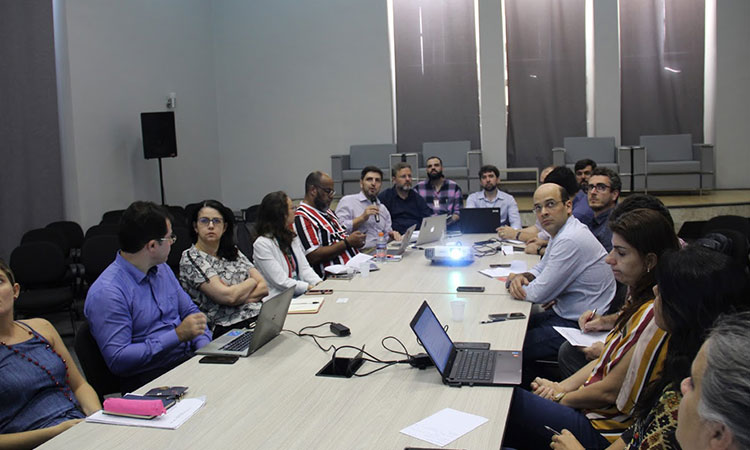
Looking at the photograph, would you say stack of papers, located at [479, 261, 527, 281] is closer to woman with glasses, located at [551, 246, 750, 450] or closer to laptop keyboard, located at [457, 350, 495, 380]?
laptop keyboard, located at [457, 350, 495, 380]

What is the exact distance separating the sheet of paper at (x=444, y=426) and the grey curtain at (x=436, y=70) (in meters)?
9.41

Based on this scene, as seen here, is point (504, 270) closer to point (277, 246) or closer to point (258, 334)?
point (277, 246)

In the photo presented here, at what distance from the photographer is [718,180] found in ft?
33.9

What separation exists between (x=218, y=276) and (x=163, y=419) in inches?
61.2

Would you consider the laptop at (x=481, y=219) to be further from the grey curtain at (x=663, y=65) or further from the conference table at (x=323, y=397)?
the grey curtain at (x=663, y=65)

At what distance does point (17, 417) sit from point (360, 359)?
1.23 meters

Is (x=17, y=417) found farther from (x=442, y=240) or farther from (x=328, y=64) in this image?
(x=328, y=64)

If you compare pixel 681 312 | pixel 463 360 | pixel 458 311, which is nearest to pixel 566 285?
pixel 458 311

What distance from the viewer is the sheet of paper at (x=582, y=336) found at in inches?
113

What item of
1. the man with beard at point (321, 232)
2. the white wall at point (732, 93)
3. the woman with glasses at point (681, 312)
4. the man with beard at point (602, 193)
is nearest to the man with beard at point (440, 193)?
the man with beard at point (321, 232)

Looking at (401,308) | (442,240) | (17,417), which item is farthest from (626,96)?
(17,417)

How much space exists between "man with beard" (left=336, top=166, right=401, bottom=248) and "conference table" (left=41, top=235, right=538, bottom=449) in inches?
99.0

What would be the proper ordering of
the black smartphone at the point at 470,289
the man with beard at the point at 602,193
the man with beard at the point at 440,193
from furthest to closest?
the man with beard at the point at 440,193 → the man with beard at the point at 602,193 → the black smartphone at the point at 470,289

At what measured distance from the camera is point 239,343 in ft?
8.84
